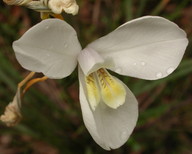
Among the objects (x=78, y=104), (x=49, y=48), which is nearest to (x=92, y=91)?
(x=49, y=48)

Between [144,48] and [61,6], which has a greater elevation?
[61,6]

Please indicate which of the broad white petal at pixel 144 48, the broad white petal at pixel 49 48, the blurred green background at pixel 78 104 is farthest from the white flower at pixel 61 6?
the blurred green background at pixel 78 104

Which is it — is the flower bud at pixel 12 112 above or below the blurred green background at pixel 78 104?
above

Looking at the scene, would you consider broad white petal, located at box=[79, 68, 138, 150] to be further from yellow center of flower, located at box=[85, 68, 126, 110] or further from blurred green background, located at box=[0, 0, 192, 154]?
blurred green background, located at box=[0, 0, 192, 154]

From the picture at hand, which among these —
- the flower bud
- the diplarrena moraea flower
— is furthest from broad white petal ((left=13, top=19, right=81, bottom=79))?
the flower bud

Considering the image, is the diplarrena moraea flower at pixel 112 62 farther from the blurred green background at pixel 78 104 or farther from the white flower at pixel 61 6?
the blurred green background at pixel 78 104

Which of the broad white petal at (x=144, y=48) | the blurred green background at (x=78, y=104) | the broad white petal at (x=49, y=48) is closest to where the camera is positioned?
the broad white petal at (x=49, y=48)

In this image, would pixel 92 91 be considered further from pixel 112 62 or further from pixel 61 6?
pixel 61 6
